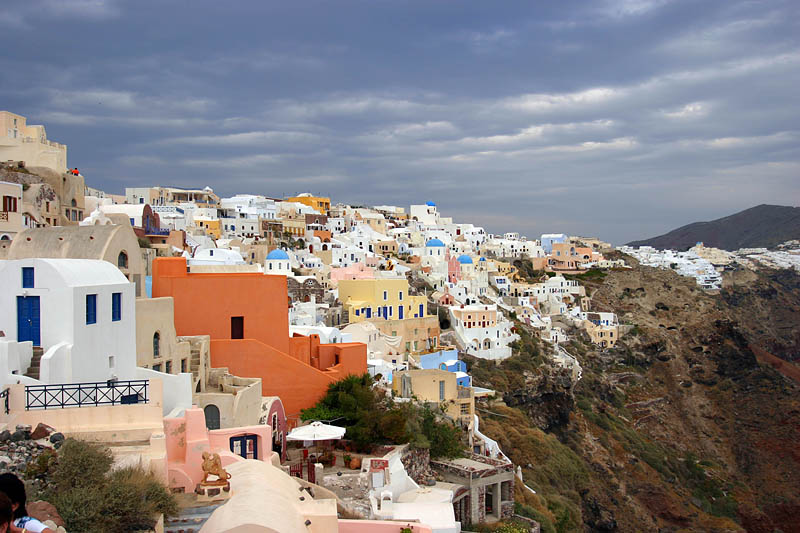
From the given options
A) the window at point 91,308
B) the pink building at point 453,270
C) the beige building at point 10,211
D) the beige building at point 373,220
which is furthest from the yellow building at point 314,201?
the window at point 91,308

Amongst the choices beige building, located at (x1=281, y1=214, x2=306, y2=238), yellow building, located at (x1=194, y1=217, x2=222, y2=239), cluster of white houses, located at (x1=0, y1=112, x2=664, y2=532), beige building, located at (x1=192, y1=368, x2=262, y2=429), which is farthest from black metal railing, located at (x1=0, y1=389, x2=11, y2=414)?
beige building, located at (x1=281, y1=214, x2=306, y2=238)

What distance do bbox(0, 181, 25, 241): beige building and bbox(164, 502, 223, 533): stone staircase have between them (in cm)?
2089

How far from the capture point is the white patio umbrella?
16547mm

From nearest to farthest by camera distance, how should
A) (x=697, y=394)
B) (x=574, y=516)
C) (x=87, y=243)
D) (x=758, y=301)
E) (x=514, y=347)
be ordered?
(x=87, y=243) → (x=574, y=516) → (x=514, y=347) → (x=697, y=394) → (x=758, y=301)

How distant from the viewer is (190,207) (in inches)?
2657

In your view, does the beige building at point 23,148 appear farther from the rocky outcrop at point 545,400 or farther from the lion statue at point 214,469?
the lion statue at point 214,469

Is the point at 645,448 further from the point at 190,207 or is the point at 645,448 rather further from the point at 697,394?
the point at 190,207

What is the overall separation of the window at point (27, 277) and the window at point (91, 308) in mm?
1069

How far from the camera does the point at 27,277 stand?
13227 millimetres

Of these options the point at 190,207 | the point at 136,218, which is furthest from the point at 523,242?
the point at 136,218

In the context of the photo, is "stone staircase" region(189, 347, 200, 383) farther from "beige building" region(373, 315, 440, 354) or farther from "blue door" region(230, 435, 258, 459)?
"beige building" region(373, 315, 440, 354)

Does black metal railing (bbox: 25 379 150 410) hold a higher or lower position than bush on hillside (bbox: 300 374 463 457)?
higher

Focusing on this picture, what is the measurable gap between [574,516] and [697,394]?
4739 centimetres

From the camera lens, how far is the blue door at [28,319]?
13.1m
